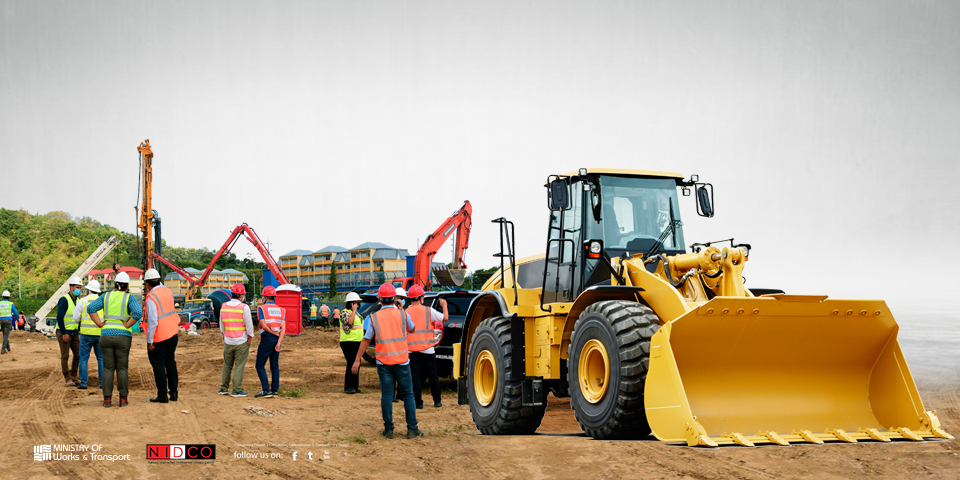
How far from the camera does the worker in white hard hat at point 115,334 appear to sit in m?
9.54

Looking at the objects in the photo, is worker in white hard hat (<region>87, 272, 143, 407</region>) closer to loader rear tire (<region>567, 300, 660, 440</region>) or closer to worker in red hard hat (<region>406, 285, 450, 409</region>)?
worker in red hard hat (<region>406, 285, 450, 409</region>)

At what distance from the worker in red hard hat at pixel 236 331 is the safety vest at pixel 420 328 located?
2872 millimetres

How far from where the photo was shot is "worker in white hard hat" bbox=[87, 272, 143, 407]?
9.54 m

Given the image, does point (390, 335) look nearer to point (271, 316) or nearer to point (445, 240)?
point (271, 316)

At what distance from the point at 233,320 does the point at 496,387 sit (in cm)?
491

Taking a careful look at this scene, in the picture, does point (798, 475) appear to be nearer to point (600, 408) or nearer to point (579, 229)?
point (600, 408)

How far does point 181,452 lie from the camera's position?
7102mm

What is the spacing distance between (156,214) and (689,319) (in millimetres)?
35511

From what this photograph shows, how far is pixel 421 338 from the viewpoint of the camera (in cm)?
962

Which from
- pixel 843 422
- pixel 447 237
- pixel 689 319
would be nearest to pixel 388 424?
pixel 689 319

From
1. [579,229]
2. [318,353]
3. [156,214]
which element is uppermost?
[156,214]

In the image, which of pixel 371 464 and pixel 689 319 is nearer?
pixel 689 319

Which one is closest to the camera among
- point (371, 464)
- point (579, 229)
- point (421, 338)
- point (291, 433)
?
point (371, 464)

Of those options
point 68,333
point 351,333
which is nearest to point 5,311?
point 68,333
